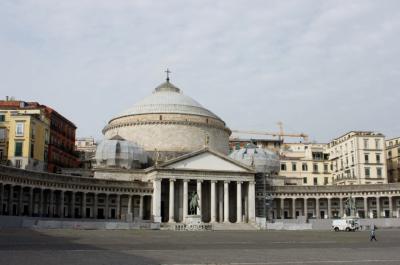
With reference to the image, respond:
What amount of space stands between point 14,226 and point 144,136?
41.5 m

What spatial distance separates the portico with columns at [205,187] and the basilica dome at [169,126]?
8879 millimetres

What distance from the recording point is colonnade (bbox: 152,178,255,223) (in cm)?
8906

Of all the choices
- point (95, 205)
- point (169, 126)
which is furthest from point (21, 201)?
point (169, 126)

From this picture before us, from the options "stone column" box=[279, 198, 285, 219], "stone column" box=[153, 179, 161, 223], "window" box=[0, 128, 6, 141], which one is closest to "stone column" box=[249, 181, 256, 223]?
"stone column" box=[279, 198, 285, 219]

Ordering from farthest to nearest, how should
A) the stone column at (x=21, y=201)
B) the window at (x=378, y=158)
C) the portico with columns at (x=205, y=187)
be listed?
the window at (x=378, y=158) < the portico with columns at (x=205, y=187) < the stone column at (x=21, y=201)

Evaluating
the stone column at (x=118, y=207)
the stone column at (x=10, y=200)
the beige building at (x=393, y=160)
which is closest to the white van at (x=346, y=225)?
the stone column at (x=118, y=207)

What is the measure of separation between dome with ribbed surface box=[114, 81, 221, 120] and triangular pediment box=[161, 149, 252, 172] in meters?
15.2

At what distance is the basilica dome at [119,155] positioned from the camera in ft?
313

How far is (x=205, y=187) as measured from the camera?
94875 mm

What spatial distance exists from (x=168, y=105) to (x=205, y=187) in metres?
19.5

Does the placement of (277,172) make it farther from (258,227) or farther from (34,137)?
(34,137)

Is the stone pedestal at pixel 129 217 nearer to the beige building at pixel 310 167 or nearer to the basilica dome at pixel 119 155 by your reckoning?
the basilica dome at pixel 119 155

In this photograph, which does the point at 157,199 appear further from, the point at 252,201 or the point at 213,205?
the point at 252,201

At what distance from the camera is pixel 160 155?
330ft
